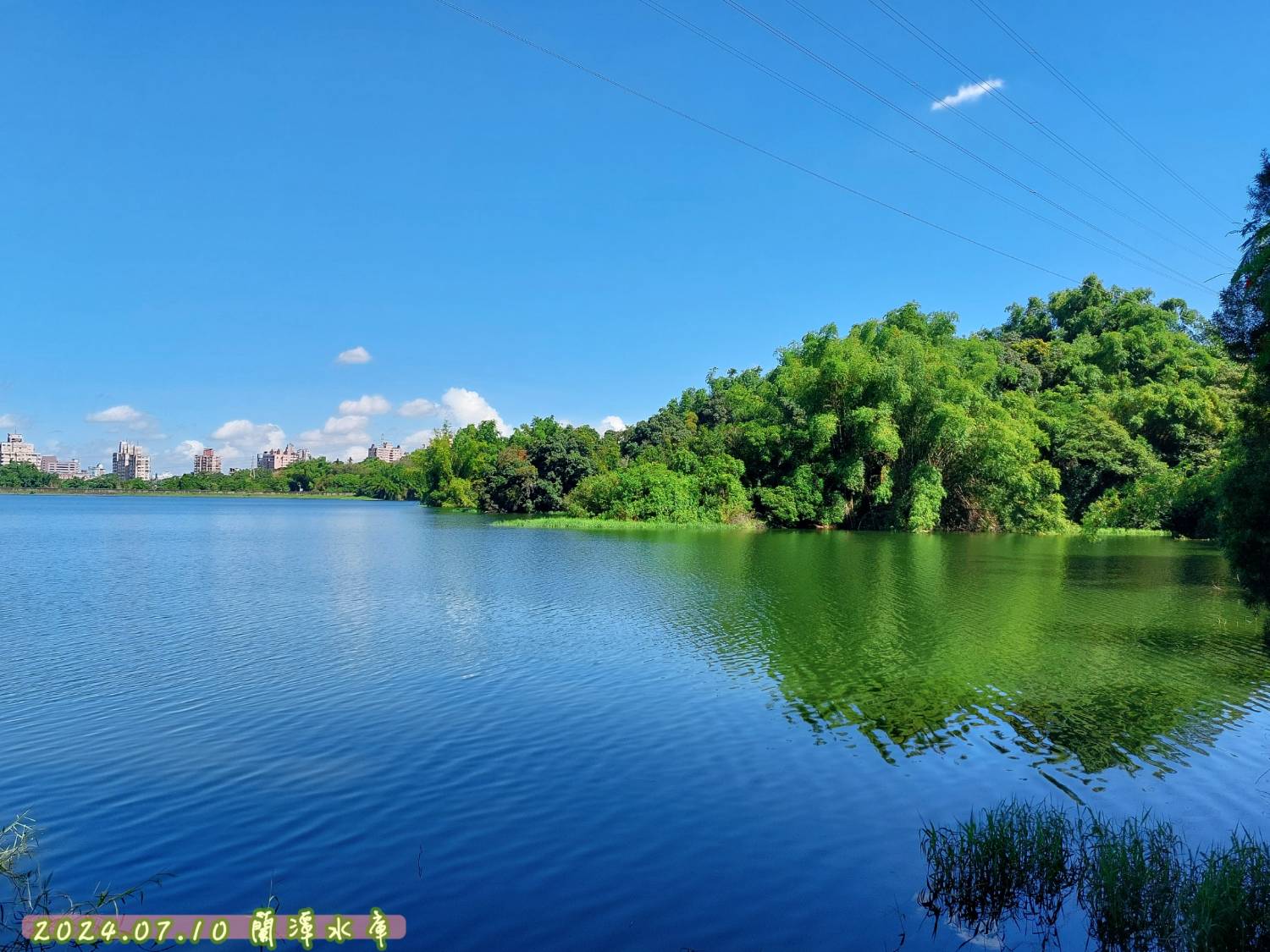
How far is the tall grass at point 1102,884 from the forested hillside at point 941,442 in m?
44.4

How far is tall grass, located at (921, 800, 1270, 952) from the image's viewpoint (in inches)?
225

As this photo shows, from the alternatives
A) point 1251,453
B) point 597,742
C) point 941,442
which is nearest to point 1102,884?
point 597,742

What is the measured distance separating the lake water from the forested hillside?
3101 centimetres

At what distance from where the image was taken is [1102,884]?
6301mm

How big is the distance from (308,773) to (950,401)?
5249 cm

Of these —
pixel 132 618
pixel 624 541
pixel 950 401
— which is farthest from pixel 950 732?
pixel 950 401

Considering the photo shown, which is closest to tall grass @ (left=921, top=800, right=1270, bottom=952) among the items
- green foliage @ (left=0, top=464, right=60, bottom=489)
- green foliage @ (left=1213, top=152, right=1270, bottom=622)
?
green foliage @ (left=1213, top=152, right=1270, bottom=622)

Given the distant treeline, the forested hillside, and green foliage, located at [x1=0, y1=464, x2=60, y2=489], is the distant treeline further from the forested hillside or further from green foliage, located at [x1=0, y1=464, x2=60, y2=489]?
the forested hillside

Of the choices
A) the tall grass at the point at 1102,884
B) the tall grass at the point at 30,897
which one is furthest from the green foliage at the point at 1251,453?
the tall grass at the point at 30,897

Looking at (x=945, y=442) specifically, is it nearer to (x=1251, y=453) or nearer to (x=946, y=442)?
(x=946, y=442)

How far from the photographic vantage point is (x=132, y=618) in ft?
62.5

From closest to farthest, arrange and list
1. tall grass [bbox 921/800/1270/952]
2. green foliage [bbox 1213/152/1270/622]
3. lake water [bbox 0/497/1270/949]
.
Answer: tall grass [bbox 921/800/1270/952] < lake water [bbox 0/497/1270/949] < green foliage [bbox 1213/152/1270/622]

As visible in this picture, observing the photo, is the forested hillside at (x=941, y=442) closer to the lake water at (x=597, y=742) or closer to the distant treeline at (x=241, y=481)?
the lake water at (x=597, y=742)

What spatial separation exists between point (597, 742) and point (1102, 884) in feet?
19.6
